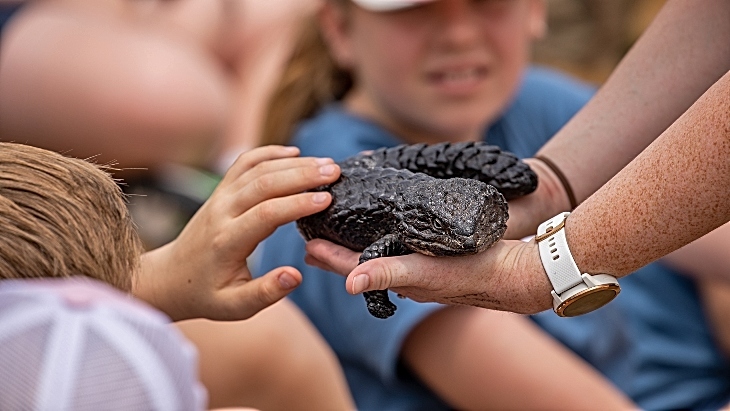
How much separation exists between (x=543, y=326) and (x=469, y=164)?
824 millimetres

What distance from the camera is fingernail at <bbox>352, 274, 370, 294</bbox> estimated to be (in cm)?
Result: 106

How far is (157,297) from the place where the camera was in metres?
1.34

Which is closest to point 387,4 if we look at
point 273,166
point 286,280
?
point 273,166

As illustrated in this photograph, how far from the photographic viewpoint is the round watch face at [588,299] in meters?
1.12

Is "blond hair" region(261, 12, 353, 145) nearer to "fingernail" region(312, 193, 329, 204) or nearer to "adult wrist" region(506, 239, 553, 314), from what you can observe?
"fingernail" region(312, 193, 329, 204)

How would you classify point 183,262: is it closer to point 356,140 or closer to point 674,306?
point 356,140

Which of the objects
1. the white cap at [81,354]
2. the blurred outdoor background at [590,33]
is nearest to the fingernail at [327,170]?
the white cap at [81,354]

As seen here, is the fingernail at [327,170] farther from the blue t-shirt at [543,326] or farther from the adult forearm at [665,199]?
the blue t-shirt at [543,326]

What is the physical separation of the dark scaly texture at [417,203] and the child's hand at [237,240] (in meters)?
0.05

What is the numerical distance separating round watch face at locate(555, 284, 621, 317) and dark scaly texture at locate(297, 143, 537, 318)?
0.38 ft

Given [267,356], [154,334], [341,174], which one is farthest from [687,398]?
[154,334]

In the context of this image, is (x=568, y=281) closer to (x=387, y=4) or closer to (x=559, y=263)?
(x=559, y=263)

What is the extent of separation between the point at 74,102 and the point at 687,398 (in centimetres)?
210

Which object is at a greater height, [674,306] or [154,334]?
[154,334]
